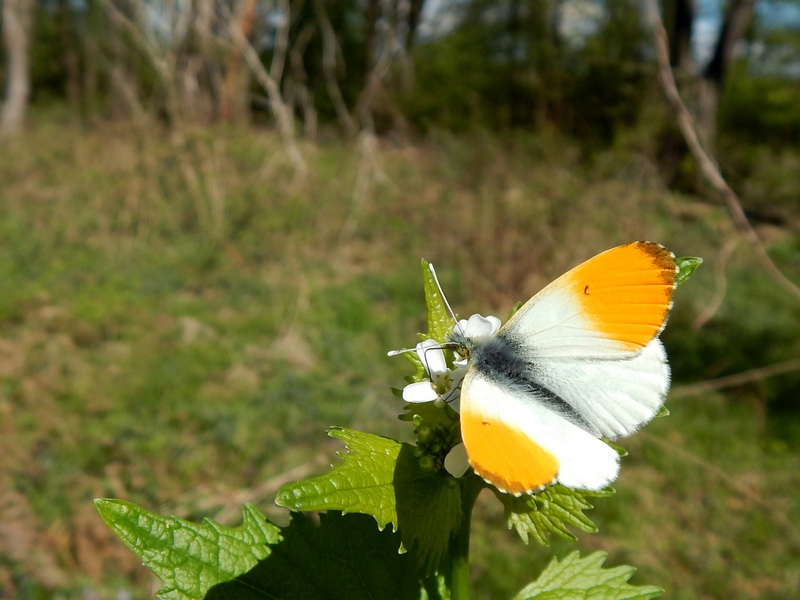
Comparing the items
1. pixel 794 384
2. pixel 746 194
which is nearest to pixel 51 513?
pixel 794 384

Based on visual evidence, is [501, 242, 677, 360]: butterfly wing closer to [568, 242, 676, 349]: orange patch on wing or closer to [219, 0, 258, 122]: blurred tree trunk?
[568, 242, 676, 349]: orange patch on wing

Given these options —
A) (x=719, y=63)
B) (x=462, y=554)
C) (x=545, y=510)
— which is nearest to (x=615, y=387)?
(x=545, y=510)

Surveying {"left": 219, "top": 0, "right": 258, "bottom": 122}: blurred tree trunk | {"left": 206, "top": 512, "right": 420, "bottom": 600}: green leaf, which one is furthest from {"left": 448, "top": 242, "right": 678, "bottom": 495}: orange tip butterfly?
{"left": 219, "top": 0, "right": 258, "bottom": 122}: blurred tree trunk

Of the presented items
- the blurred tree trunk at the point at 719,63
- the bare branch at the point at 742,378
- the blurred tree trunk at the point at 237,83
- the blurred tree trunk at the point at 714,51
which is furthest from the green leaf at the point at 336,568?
the blurred tree trunk at the point at 714,51

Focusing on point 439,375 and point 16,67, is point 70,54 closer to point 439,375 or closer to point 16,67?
point 16,67

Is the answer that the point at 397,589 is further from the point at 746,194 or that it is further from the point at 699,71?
the point at 699,71

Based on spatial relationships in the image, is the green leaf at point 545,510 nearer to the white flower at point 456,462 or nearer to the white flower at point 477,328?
the white flower at point 456,462
